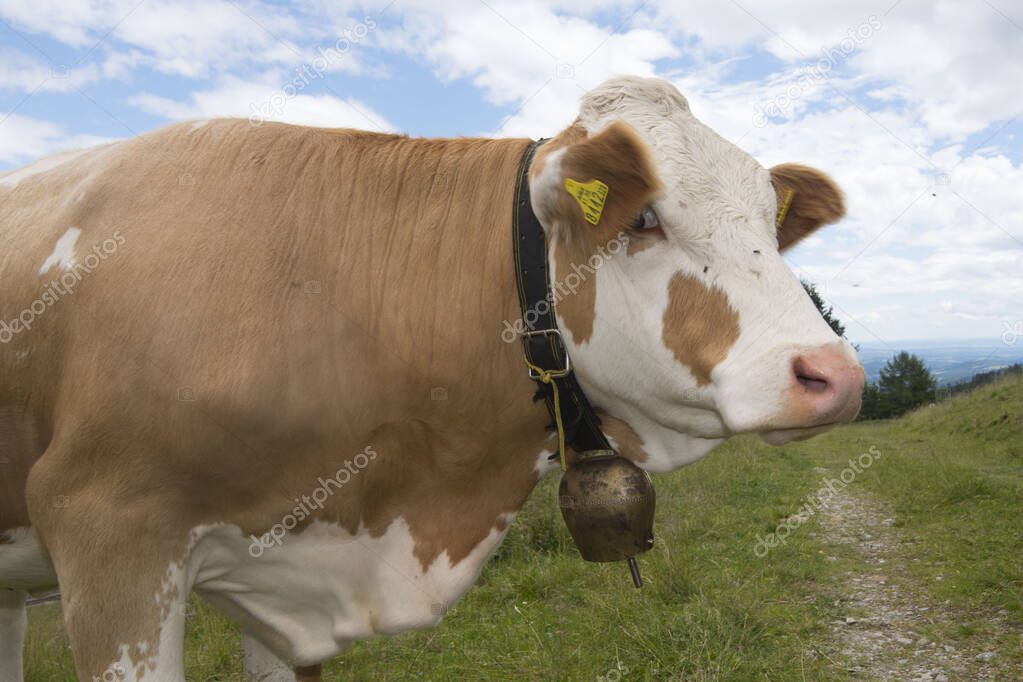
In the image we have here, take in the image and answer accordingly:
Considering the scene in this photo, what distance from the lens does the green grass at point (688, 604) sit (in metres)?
4.62

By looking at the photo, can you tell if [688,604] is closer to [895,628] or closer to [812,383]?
[895,628]

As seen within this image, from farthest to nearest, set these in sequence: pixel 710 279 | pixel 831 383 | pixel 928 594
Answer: pixel 928 594 → pixel 710 279 → pixel 831 383

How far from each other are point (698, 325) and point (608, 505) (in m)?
0.68

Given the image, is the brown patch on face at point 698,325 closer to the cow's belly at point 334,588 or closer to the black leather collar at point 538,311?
the black leather collar at point 538,311

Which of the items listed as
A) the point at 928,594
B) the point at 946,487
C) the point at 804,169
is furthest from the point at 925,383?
the point at 804,169

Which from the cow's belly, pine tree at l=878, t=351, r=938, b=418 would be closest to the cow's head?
the cow's belly

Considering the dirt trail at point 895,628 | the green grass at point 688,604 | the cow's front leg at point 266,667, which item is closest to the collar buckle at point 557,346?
the cow's front leg at point 266,667

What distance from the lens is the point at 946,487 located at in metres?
9.28

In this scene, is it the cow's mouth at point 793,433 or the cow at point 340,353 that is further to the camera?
the cow at point 340,353

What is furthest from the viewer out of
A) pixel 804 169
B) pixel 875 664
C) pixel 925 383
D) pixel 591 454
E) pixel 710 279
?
pixel 925 383

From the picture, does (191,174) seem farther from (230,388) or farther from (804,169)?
(804,169)

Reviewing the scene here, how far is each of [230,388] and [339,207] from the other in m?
0.70

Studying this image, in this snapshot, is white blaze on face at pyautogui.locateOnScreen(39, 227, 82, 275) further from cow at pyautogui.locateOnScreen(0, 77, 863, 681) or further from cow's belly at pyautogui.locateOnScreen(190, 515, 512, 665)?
cow's belly at pyautogui.locateOnScreen(190, 515, 512, 665)

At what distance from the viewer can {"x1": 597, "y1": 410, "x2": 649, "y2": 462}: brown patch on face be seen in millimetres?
2660
